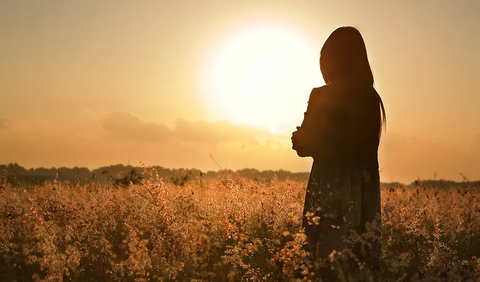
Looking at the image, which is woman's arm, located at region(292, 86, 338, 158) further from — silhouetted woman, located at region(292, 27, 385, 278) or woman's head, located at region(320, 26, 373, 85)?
woman's head, located at region(320, 26, 373, 85)

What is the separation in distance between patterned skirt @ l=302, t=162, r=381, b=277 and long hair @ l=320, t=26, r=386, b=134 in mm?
635

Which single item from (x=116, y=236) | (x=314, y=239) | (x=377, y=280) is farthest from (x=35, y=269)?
(x=377, y=280)

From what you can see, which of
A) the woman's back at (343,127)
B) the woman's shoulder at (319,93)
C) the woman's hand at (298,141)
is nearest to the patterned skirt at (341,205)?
the woman's back at (343,127)

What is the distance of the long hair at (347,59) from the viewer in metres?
3.91

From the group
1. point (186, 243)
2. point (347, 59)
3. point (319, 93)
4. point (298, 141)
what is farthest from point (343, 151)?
point (186, 243)

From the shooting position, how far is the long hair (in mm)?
3906

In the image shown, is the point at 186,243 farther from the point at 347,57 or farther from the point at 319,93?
the point at 347,57

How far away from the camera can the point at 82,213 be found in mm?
5762

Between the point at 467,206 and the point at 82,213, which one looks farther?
the point at 467,206

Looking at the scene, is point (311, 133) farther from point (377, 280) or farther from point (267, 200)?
point (267, 200)

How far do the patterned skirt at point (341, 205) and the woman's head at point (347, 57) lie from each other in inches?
33.9

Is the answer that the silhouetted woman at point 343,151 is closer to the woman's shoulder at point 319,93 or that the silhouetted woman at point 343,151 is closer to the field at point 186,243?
the woman's shoulder at point 319,93

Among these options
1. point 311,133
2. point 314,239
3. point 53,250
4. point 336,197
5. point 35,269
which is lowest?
point 35,269

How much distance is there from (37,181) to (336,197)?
1144 centimetres
